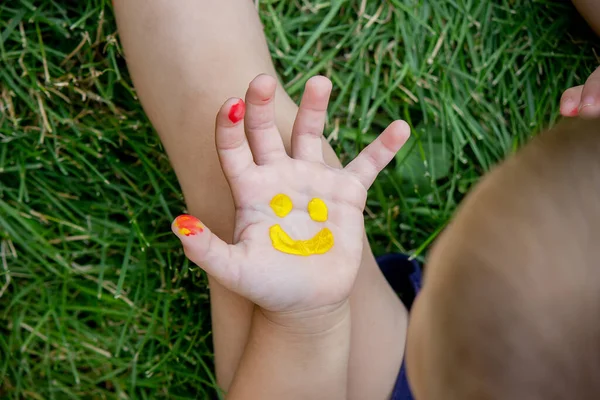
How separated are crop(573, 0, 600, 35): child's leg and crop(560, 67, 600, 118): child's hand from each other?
0.31 m

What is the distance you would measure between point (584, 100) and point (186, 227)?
0.68 meters

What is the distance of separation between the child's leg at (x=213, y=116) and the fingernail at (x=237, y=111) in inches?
7.8

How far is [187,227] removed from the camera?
839mm

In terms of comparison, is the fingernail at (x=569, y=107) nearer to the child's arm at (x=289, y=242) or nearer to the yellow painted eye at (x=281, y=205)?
the child's arm at (x=289, y=242)

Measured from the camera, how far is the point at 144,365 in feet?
4.42

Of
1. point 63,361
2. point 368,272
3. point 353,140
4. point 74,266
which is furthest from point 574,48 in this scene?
point 63,361

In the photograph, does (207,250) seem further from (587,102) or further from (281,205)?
(587,102)

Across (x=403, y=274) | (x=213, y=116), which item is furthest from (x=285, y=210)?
(x=403, y=274)

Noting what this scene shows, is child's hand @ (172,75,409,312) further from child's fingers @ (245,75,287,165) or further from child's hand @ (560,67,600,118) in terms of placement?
child's hand @ (560,67,600,118)

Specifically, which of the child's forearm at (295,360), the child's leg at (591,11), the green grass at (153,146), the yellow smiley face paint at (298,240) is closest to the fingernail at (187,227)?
the yellow smiley face paint at (298,240)

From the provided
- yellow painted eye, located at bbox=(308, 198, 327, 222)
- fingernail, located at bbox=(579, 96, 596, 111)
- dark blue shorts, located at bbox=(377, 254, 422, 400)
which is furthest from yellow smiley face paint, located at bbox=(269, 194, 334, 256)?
fingernail, located at bbox=(579, 96, 596, 111)

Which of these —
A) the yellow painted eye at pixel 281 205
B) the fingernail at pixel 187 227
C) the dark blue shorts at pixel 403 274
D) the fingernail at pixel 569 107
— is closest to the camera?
the fingernail at pixel 187 227

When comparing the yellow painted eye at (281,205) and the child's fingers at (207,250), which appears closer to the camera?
the child's fingers at (207,250)

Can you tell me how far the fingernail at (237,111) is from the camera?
2.89ft
